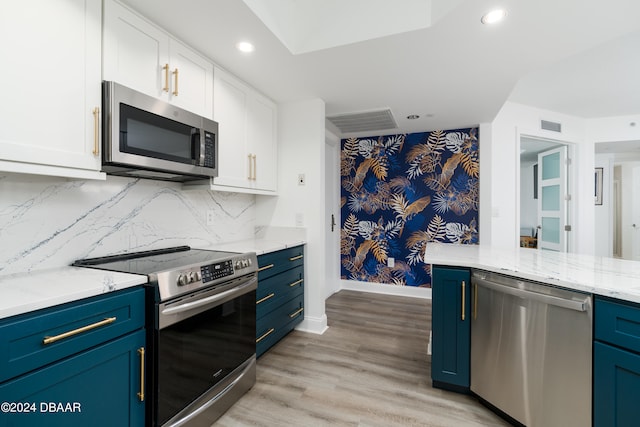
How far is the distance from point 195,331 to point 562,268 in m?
2.06

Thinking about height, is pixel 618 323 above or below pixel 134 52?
below

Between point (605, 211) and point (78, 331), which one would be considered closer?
point (78, 331)

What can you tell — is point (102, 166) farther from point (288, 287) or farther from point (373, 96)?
point (373, 96)

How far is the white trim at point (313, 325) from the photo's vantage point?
292 centimetres

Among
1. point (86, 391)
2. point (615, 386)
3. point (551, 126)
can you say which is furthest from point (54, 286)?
point (551, 126)

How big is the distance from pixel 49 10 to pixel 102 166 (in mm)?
687

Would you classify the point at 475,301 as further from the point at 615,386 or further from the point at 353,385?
the point at 353,385

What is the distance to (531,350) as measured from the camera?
60.4 inches

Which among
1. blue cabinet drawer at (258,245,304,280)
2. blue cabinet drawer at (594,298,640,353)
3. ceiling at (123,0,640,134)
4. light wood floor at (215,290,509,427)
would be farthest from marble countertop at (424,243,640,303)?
ceiling at (123,0,640,134)

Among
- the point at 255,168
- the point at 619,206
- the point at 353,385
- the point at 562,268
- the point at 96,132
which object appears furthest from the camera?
the point at 619,206

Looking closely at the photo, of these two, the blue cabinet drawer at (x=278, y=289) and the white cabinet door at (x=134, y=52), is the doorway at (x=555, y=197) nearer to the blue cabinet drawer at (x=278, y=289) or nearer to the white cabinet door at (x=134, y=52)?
the blue cabinet drawer at (x=278, y=289)

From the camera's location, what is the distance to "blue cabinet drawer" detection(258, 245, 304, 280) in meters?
2.26

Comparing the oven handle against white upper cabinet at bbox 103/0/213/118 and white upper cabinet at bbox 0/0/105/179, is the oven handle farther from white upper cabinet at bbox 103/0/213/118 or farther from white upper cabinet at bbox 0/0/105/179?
white upper cabinet at bbox 103/0/213/118

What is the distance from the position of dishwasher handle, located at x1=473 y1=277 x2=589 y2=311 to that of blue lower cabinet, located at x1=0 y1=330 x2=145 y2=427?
6.19 ft
